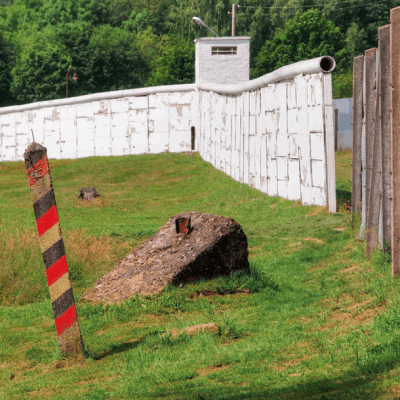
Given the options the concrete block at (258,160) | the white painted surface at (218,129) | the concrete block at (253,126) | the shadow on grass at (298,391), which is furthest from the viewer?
the concrete block at (253,126)

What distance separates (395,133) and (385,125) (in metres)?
0.84

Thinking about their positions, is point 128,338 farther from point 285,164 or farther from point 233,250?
point 285,164

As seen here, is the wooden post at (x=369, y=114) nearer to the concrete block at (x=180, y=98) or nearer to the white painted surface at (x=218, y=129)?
the white painted surface at (x=218, y=129)

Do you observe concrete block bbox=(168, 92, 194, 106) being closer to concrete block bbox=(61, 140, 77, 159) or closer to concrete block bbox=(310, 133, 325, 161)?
concrete block bbox=(61, 140, 77, 159)

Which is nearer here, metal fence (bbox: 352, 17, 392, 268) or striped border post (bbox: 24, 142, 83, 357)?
striped border post (bbox: 24, 142, 83, 357)

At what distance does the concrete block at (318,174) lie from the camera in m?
11.6

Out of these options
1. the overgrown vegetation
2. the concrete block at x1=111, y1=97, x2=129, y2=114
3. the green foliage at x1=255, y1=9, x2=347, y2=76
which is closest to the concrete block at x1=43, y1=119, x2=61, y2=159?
the concrete block at x1=111, y1=97, x2=129, y2=114

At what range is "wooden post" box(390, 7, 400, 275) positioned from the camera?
573 cm

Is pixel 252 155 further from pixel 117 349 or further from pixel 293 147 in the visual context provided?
pixel 117 349

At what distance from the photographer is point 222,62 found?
1089 inches

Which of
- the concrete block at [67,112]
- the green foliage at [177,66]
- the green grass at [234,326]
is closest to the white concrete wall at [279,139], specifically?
the green grass at [234,326]

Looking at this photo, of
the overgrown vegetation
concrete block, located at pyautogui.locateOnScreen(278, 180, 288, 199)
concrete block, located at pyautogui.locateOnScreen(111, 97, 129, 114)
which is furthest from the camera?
the overgrown vegetation

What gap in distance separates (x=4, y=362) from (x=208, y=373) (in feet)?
6.25

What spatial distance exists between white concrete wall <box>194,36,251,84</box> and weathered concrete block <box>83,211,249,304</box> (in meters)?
20.3
